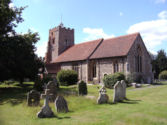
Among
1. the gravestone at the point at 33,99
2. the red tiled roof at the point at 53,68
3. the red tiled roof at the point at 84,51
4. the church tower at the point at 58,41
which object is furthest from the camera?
the church tower at the point at 58,41

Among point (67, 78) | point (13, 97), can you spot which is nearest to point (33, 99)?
point (13, 97)

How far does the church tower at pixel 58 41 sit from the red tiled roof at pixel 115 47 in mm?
12948

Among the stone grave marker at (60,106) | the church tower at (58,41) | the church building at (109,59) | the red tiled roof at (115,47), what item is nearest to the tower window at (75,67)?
the church building at (109,59)

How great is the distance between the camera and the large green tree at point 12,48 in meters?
17.5

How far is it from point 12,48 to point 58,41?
2226 cm

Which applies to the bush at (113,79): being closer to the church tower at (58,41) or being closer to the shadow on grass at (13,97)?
the shadow on grass at (13,97)

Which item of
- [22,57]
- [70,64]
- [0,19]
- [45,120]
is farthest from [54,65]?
[45,120]

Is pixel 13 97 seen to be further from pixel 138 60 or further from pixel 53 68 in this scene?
pixel 53 68

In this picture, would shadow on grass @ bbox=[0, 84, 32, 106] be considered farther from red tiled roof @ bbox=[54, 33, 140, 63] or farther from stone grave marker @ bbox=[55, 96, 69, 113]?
red tiled roof @ bbox=[54, 33, 140, 63]

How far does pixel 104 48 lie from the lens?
96.0ft

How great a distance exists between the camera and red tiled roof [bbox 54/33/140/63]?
25.8 m

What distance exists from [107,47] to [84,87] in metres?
16.0

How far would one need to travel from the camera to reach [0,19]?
57.2ft

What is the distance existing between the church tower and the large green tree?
18.6 metres
